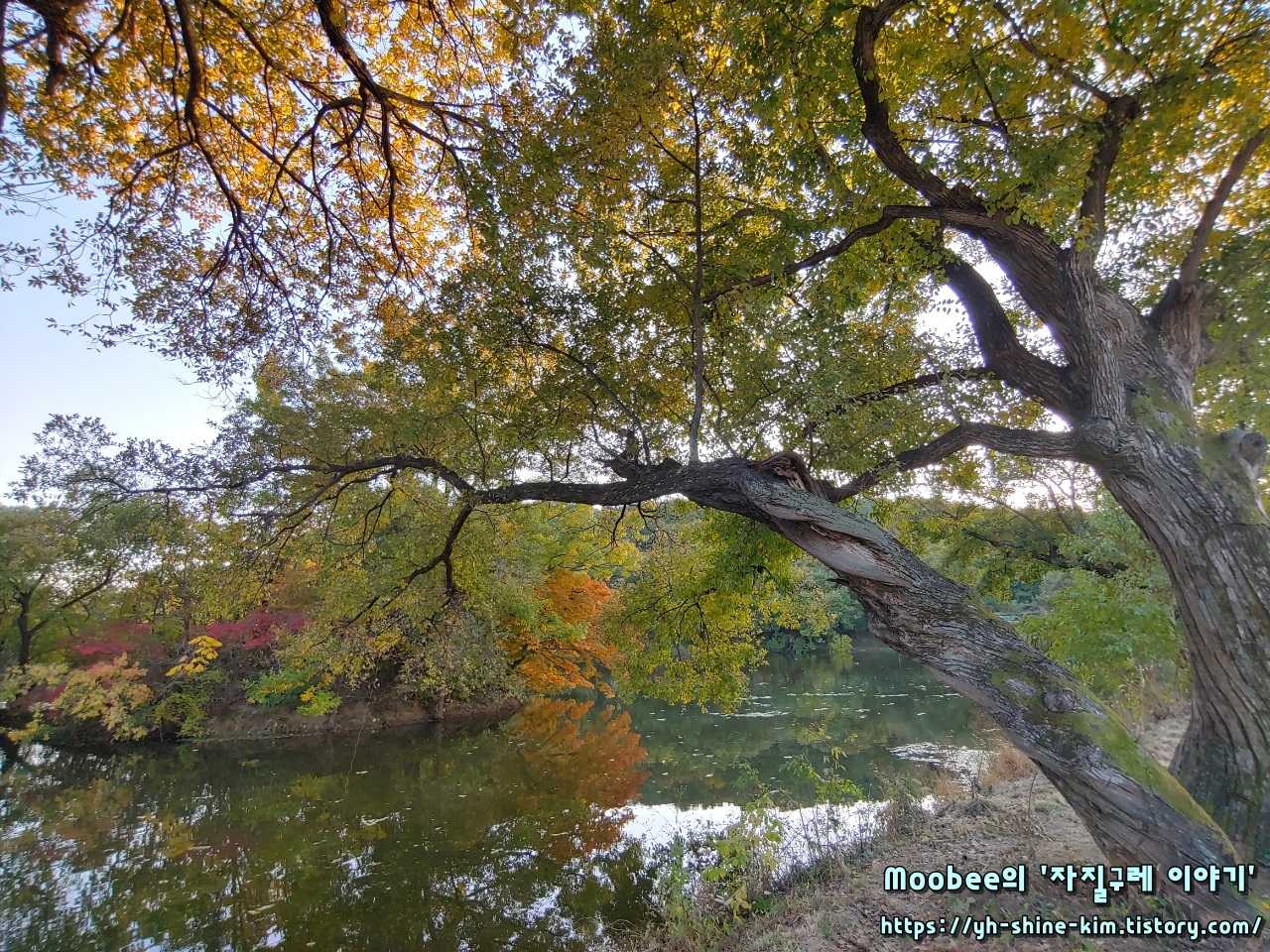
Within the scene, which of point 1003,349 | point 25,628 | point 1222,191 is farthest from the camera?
point 25,628

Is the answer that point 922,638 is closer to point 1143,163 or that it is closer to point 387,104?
point 1143,163

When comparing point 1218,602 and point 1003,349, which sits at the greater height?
point 1003,349

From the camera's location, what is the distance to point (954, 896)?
161 inches

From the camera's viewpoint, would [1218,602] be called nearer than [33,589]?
Yes

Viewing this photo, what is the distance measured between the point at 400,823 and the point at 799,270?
10.0 metres

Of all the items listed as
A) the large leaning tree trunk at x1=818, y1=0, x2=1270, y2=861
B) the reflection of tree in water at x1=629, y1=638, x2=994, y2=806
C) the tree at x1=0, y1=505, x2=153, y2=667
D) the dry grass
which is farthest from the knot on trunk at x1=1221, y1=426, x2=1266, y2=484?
the tree at x1=0, y1=505, x2=153, y2=667

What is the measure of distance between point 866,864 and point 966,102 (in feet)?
22.0

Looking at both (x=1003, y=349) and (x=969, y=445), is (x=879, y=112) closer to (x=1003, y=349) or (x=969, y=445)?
(x=1003, y=349)

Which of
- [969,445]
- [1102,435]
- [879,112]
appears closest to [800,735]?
[969,445]

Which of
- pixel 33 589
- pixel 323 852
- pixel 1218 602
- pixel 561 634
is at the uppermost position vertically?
→ pixel 1218 602

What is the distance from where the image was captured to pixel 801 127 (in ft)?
14.2

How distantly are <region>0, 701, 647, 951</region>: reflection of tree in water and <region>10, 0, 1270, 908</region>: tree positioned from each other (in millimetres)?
4140

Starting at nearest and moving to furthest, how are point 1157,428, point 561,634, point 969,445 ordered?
1. point 1157,428
2. point 969,445
3. point 561,634

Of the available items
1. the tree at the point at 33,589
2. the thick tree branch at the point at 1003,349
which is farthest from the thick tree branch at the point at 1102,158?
the tree at the point at 33,589
